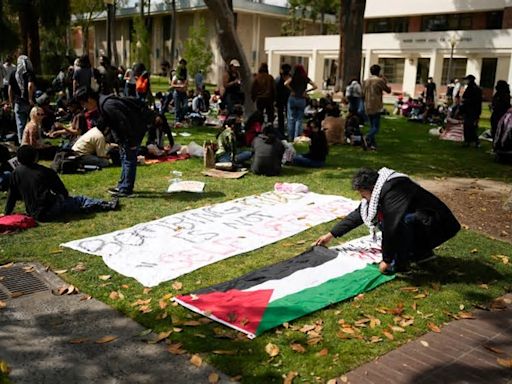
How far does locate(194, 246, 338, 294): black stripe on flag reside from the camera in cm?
496

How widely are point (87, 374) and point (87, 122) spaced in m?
7.97

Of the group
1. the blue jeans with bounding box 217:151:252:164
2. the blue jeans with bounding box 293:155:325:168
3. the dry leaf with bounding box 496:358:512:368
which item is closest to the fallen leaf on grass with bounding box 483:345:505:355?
the dry leaf with bounding box 496:358:512:368

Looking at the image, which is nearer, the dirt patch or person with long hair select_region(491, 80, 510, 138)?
the dirt patch

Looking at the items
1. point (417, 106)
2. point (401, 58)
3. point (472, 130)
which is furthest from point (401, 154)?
point (401, 58)

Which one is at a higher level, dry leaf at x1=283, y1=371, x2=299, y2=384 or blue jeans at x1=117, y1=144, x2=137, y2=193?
blue jeans at x1=117, y1=144, x2=137, y2=193

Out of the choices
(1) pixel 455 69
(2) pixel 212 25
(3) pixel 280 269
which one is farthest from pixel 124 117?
(2) pixel 212 25

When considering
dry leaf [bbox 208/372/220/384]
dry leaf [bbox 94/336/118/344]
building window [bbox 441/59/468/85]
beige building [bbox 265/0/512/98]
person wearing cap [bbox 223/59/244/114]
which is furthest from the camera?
building window [bbox 441/59/468/85]

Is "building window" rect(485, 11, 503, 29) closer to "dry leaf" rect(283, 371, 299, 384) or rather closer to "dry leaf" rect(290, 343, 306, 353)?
"dry leaf" rect(290, 343, 306, 353)

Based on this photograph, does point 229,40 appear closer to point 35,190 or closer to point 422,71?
point 35,190

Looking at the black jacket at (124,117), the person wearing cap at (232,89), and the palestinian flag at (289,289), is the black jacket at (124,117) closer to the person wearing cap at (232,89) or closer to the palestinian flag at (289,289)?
the palestinian flag at (289,289)

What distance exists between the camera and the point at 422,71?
36.3m

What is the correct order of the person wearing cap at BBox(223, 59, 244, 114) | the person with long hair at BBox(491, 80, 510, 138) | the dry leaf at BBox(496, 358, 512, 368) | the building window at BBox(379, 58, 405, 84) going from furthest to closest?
the building window at BBox(379, 58, 405, 84)
the person wearing cap at BBox(223, 59, 244, 114)
the person with long hair at BBox(491, 80, 510, 138)
the dry leaf at BBox(496, 358, 512, 368)

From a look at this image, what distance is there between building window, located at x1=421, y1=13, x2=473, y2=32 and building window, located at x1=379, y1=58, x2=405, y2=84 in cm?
363

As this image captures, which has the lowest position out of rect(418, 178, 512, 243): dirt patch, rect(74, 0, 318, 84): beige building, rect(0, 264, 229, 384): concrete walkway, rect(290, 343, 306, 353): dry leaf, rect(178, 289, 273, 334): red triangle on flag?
rect(0, 264, 229, 384): concrete walkway
